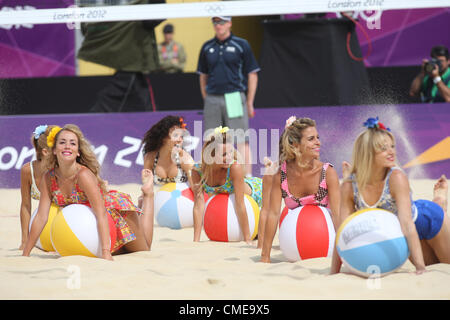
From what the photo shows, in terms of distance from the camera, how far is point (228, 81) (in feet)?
27.9

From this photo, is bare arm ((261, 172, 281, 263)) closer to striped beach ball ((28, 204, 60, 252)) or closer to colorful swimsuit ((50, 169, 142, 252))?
colorful swimsuit ((50, 169, 142, 252))

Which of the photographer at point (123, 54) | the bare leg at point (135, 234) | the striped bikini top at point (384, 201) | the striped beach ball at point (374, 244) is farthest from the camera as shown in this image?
the photographer at point (123, 54)

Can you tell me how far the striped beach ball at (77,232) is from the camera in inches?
188

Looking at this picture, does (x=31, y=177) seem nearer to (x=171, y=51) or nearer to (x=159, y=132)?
(x=159, y=132)

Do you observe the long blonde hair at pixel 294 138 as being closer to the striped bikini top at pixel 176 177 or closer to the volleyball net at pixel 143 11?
the striped bikini top at pixel 176 177

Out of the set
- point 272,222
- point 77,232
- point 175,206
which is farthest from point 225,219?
point 77,232

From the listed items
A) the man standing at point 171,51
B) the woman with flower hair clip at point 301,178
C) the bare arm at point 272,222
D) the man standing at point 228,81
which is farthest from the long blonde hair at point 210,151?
the man standing at point 171,51

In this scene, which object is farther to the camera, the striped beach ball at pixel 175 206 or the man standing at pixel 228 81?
the man standing at pixel 228 81

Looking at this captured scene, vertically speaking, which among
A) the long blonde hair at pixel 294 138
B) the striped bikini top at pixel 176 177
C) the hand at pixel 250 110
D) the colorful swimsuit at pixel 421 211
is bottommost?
the colorful swimsuit at pixel 421 211

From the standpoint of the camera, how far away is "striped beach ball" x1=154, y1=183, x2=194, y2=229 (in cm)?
673

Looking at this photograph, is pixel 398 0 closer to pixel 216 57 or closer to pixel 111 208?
pixel 216 57

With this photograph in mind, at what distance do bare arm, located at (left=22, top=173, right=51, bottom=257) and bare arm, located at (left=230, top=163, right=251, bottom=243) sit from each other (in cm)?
173

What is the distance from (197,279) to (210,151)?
2.18 meters

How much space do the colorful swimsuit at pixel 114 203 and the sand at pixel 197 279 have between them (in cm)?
15
